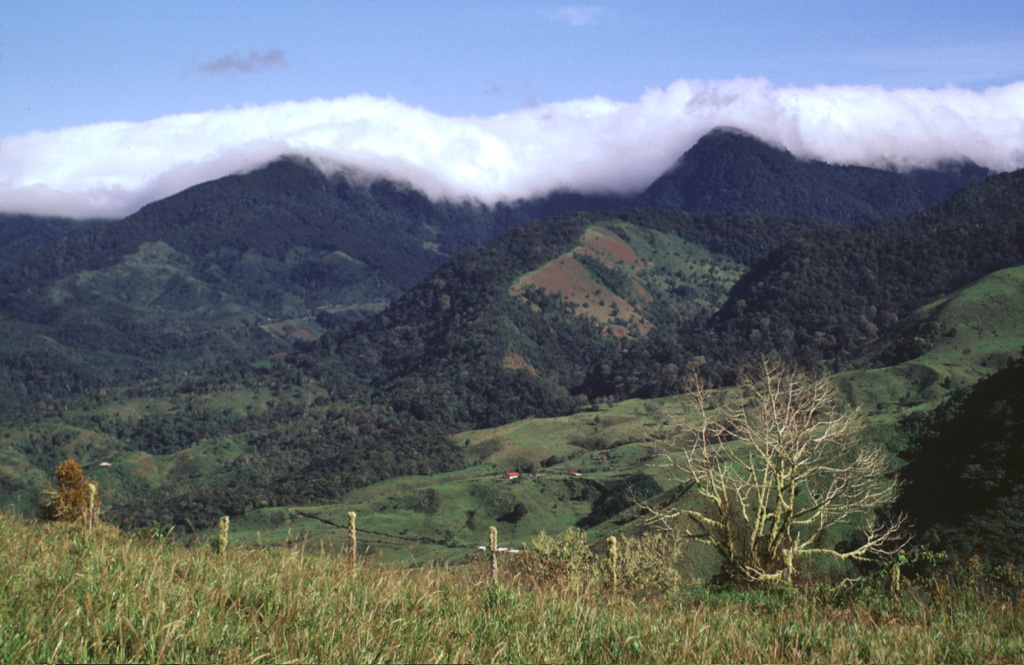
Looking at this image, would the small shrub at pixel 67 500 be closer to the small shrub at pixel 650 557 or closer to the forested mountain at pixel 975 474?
the small shrub at pixel 650 557

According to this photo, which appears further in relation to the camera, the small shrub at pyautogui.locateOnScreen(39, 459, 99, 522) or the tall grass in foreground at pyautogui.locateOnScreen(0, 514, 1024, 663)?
the small shrub at pyautogui.locateOnScreen(39, 459, 99, 522)

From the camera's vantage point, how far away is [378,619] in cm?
645

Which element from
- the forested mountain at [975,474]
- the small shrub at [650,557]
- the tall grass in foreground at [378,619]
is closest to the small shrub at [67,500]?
the tall grass in foreground at [378,619]

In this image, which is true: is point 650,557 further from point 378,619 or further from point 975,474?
point 378,619

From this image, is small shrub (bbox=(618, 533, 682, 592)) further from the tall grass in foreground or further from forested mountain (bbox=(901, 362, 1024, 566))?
the tall grass in foreground

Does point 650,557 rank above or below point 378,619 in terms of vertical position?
below

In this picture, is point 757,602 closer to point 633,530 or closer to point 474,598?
point 474,598

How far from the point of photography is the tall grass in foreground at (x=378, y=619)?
535cm

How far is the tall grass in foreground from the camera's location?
5348 millimetres

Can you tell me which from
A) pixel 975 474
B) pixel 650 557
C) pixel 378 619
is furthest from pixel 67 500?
pixel 975 474

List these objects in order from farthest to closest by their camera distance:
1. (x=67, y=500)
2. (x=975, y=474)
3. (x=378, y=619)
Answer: (x=975, y=474) < (x=67, y=500) < (x=378, y=619)

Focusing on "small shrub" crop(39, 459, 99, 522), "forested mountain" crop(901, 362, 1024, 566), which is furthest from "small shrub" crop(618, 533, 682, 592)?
"small shrub" crop(39, 459, 99, 522)

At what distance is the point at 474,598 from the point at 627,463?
5847 inches

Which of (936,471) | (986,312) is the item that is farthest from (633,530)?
(986,312)
